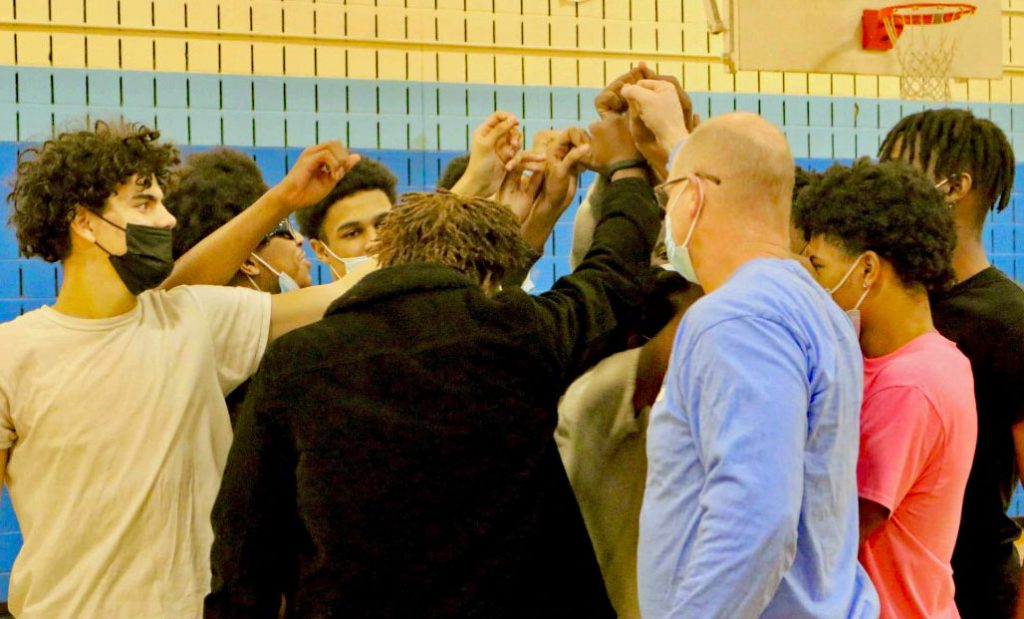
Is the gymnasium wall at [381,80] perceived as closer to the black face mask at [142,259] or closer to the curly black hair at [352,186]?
the curly black hair at [352,186]

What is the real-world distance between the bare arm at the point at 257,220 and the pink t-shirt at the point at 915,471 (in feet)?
4.79

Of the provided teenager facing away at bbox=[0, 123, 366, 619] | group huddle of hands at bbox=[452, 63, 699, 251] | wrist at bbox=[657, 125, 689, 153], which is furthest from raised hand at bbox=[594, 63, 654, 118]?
teenager facing away at bbox=[0, 123, 366, 619]

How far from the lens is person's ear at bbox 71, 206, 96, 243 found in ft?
8.44

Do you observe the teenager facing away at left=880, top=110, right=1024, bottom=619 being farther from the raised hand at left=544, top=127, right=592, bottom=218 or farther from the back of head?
the raised hand at left=544, top=127, right=592, bottom=218

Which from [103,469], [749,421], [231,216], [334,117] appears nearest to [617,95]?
[749,421]

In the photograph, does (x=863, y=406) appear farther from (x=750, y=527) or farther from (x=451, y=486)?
(x=451, y=486)

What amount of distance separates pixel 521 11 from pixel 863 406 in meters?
4.83

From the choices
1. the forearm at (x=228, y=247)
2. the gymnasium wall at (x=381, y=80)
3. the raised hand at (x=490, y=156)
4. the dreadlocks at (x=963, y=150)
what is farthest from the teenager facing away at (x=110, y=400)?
the gymnasium wall at (x=381, y=80)

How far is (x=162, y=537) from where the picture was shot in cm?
249

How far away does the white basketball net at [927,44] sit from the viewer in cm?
574

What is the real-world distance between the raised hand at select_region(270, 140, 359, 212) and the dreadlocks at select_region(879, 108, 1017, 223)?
1524 millimetres

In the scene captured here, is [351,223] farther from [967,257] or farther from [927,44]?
[927,44]

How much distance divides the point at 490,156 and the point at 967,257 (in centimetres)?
130

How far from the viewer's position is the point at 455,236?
2203mm
